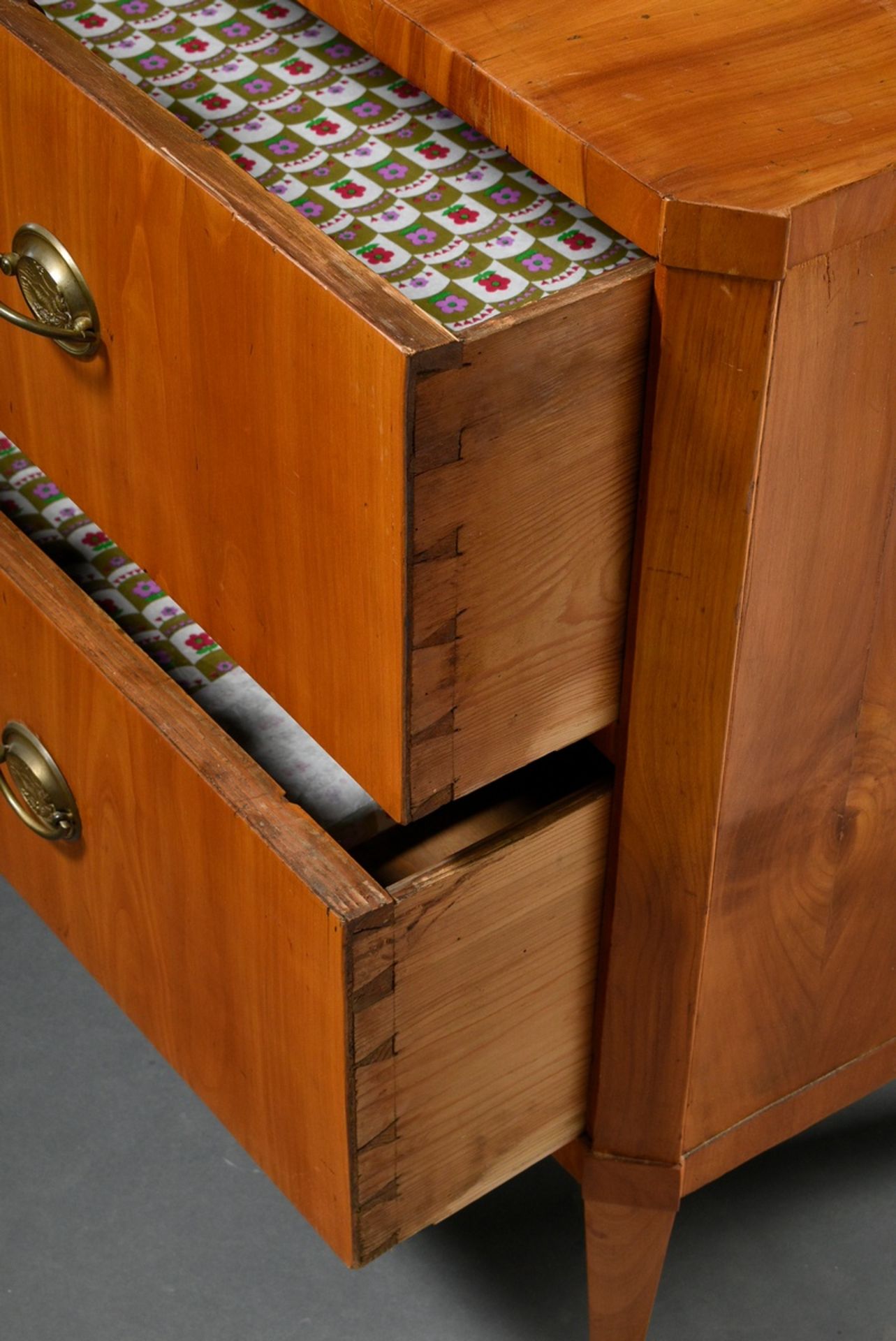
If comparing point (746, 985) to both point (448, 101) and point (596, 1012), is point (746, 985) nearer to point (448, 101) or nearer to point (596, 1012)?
point (596, 1012)

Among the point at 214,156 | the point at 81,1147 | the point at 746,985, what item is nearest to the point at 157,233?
the point at 214,156

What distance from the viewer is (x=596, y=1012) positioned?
2.48 ft

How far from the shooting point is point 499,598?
584mm

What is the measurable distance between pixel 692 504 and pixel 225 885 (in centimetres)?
21

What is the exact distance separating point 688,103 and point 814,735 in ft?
0.77

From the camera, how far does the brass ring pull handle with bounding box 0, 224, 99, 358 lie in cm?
65

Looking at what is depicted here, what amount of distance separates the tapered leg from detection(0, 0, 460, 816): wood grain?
10.8 inches

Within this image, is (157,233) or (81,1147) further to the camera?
(81,1147)

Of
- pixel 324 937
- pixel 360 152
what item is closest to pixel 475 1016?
pixel 324 937

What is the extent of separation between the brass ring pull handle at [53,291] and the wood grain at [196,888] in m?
0.11

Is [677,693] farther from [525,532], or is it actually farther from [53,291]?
[53,291]

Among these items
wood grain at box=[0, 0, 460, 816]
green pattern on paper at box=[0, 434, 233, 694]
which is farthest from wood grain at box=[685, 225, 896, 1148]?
green pattern on paper at box=[0, 434, 233, 694]

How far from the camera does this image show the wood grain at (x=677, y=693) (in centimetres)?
56

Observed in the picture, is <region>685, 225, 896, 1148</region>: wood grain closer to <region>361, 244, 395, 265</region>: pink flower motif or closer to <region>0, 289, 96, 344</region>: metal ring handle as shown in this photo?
<region>361, 244, 395, 265</region>: pink flower motif
